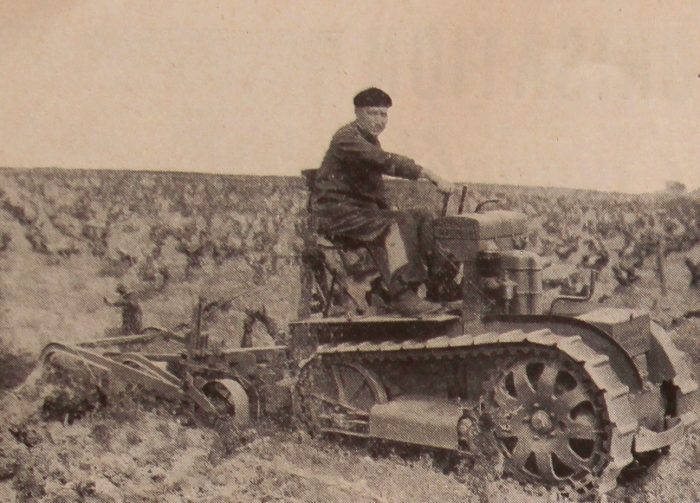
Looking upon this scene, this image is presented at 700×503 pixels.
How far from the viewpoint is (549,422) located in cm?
575

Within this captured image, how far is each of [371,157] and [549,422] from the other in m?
2.23

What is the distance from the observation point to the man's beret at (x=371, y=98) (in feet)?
21.5

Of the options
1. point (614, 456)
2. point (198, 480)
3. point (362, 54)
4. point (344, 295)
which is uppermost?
point (362, 54)

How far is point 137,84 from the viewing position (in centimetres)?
795

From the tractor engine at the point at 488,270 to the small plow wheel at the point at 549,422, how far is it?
528mm

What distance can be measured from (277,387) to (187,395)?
0.70 meters

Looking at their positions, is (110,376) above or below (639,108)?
below

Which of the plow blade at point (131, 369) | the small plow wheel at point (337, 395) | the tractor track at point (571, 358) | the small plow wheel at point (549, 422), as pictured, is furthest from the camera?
the plow blade at point (131, 369)

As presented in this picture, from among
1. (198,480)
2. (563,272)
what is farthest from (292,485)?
(563,272)

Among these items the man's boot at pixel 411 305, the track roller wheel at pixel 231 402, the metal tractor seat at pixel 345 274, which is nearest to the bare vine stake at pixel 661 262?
the metal tractor seat at pixel 345 274

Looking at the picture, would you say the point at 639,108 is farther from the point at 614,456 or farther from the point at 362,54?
the point at 614,456

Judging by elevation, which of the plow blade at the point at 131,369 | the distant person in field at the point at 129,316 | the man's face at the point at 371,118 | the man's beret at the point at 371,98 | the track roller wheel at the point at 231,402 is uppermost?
the man's beret at the point at 371,98

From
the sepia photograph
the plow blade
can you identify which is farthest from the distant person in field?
the plow blade

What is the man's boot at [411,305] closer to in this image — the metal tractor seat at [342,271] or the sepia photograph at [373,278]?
the sepia photograph at [373,278]
